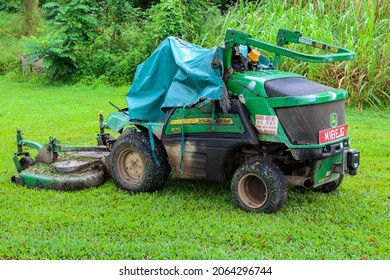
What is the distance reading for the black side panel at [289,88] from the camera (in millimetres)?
4836

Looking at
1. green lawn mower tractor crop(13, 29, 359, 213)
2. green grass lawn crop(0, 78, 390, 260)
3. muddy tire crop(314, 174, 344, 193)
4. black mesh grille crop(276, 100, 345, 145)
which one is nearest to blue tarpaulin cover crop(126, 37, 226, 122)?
green lawn mower tractor crop(13, 29, 359, 213)

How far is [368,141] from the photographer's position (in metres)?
7.91

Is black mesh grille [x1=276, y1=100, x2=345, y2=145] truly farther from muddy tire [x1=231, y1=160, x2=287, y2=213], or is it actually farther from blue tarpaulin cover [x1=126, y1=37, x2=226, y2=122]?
blue tarpaulin cover [x1=126, y1=37, x2=226, y2=122]

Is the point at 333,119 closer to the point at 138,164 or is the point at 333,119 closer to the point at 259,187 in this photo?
the point at 259,187

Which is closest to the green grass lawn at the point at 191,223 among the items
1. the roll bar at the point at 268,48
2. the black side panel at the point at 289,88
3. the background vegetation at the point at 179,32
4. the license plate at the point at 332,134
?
the license plate at the point at 332,134

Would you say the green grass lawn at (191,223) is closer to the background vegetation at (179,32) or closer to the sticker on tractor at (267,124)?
the sticker on tractor at (267,124)

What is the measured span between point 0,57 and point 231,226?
14937 mm

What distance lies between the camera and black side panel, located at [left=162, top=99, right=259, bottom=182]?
495 centimetres

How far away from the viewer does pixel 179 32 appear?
1376 centimetres

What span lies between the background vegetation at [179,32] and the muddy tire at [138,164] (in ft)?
18.7

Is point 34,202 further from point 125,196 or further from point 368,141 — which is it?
point 368,141

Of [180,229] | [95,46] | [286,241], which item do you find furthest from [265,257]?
[95,46]

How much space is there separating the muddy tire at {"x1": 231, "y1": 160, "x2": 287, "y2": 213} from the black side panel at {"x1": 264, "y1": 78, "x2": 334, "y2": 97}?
2.05 ft

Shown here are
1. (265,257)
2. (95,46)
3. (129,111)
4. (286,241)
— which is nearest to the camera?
(265,257)
